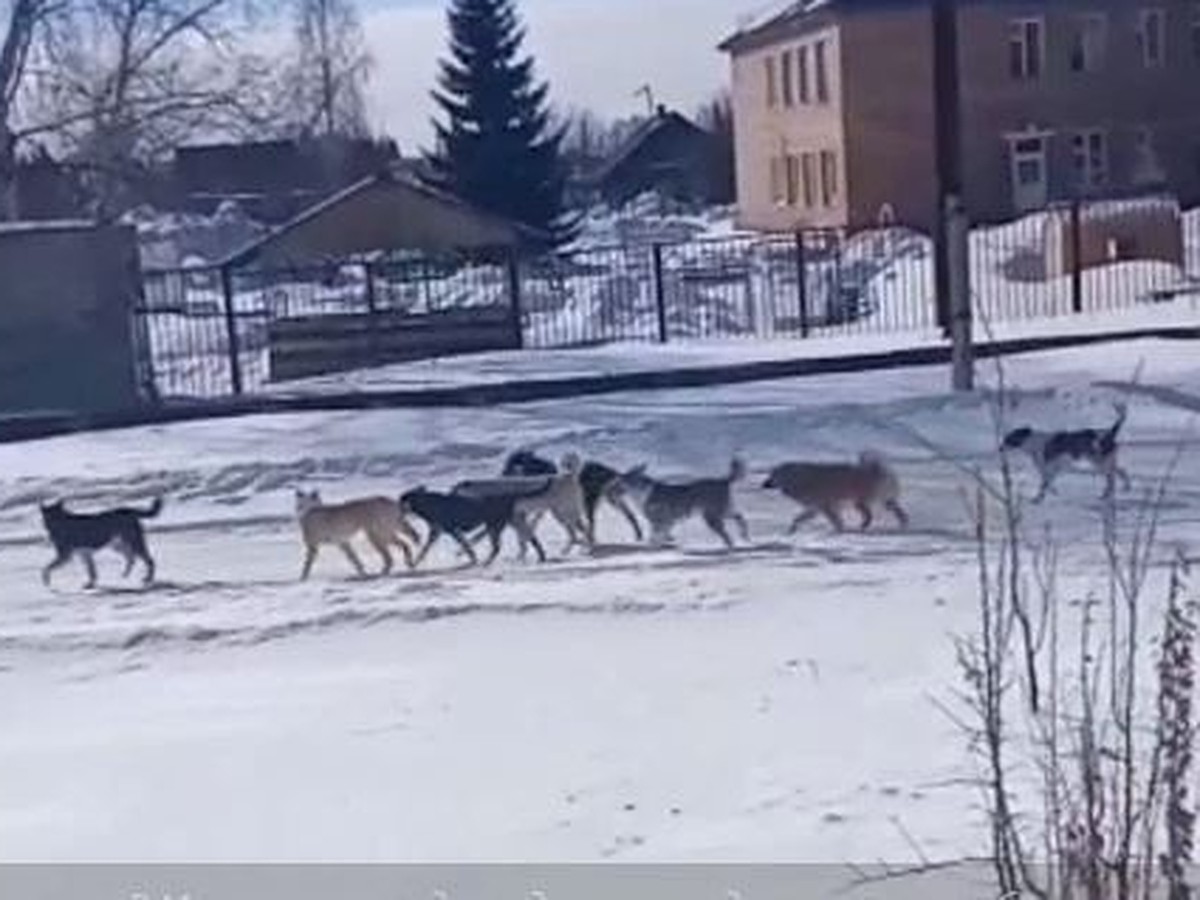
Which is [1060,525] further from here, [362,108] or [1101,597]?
[362,108]

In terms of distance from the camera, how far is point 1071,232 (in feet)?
121

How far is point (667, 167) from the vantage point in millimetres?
101688

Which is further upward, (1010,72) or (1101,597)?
(1010,72)

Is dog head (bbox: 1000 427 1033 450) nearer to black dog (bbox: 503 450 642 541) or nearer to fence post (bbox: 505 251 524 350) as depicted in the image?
black dog (bbox: 503 450 642 541)

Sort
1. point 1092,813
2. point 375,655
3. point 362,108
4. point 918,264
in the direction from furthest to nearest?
point 362,108, point 918,264, point 375,655, point 1092,813

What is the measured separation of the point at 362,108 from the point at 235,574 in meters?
77.3

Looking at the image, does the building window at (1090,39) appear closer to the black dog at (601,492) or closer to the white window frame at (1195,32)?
the white window frame at (1195,32)

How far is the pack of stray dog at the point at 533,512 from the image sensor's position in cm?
1432

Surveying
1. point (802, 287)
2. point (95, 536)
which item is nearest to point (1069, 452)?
point (95, 536)

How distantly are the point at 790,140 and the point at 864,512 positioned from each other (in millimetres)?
55170

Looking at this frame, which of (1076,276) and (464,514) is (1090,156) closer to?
(1076,276)

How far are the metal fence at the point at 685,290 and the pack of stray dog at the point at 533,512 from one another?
14.2 metres

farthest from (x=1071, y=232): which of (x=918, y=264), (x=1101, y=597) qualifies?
(x=1101, y=597)

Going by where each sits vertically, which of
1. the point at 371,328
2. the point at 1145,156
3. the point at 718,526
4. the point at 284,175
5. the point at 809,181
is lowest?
the point at 718,526
